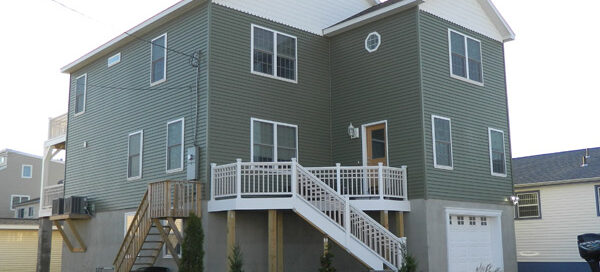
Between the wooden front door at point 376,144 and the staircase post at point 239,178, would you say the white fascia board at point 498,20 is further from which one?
the staircase post at point 239,178

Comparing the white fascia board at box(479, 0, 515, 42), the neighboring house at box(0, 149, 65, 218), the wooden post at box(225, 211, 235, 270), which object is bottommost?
the wooden post at box(225, 211, 235, 270)

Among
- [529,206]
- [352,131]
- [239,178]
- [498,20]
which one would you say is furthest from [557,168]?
[239,178]

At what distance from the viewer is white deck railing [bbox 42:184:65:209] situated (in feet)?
81.2

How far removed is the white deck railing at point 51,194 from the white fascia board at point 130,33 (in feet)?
14.8

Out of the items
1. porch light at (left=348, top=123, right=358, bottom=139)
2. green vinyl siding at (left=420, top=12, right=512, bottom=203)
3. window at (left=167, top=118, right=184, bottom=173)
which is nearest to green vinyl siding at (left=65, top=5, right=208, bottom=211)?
window at (left=167, top=118, right=184, bottom=173)

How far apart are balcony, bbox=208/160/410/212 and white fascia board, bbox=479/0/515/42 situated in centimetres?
669

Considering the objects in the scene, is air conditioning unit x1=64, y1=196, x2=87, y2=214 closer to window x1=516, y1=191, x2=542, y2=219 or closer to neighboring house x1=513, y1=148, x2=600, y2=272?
neighboring house x1=513, y1=148, x2=600, y2=272

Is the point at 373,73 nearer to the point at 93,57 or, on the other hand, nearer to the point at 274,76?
the point at 274,76

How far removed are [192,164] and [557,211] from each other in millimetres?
15426

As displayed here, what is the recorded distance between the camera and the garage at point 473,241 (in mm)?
18266

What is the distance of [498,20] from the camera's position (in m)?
21.2

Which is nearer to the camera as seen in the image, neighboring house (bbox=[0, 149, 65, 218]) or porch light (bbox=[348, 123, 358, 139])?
porch light (bbox=[348, 123, 358, 139])

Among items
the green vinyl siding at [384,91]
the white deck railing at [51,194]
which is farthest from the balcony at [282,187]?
the white deck railing at [51,194]

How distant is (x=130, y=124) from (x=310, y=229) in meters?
6.83
